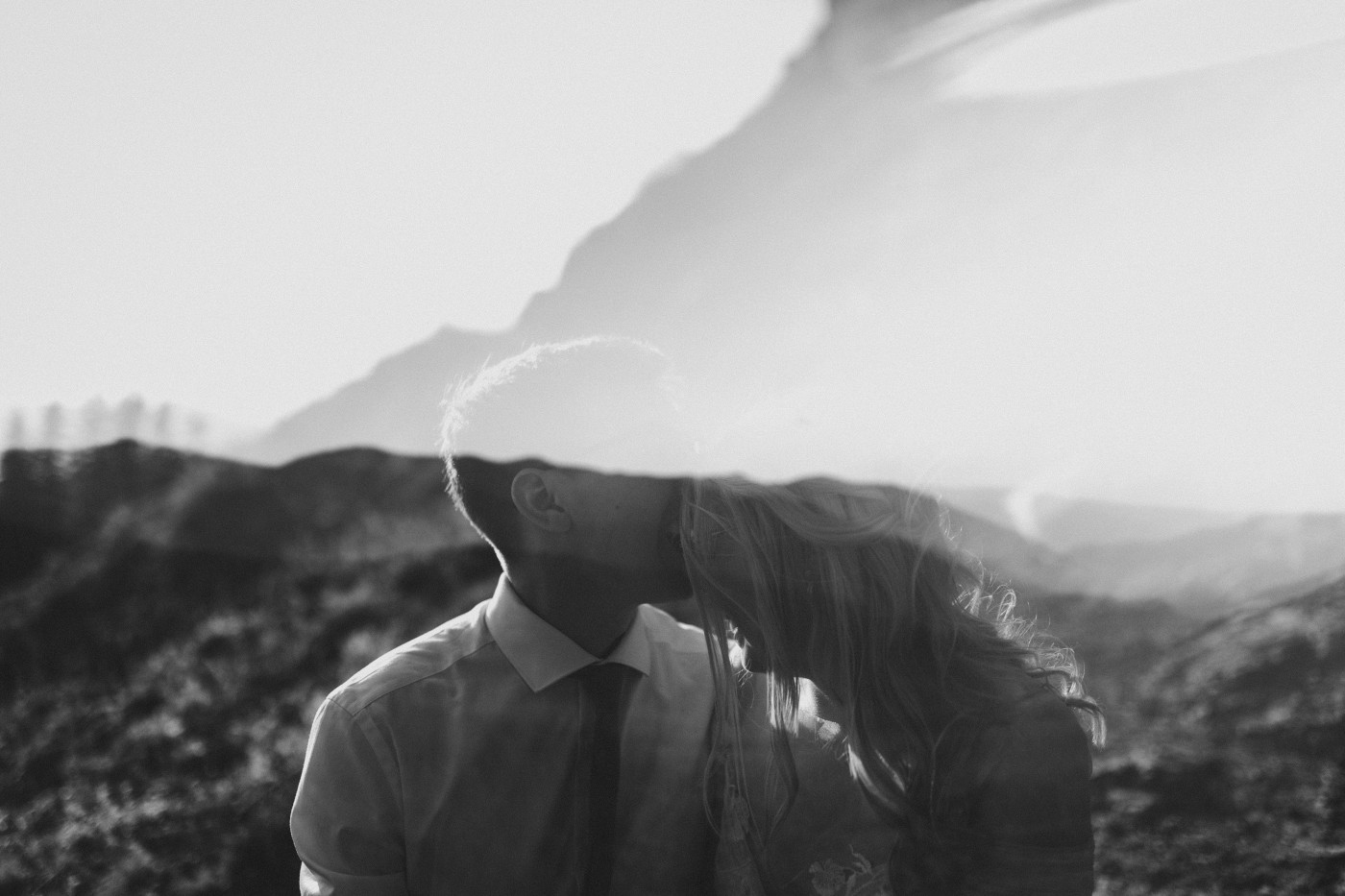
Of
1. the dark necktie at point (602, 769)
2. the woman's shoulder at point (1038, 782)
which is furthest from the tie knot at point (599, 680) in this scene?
the woman's shoulder at point (1038, 782)

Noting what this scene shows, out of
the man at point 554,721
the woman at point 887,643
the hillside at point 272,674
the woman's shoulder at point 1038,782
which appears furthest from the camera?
the hillside at point 272,674

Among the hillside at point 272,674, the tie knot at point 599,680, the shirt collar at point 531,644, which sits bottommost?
the hillside at point 272,674

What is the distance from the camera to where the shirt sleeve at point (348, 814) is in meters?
1.69

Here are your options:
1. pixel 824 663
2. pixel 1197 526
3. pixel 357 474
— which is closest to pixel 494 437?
pixel 824 663

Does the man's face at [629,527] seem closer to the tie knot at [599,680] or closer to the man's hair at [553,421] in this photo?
the man's hair at [553,421]

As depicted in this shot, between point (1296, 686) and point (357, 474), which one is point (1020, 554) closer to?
point (1296, 686)

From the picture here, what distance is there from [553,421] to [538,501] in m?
0.18

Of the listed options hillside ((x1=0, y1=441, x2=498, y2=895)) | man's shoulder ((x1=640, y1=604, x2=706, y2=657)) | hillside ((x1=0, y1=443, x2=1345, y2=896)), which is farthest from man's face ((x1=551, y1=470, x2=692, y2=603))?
hillside ((x1=0, y1=441, x2=498, y2=895))

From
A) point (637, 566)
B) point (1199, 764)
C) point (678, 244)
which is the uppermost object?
point (678, 244)

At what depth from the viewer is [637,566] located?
1.83 m

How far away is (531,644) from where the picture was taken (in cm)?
192

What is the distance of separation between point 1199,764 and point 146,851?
3649 millimetres

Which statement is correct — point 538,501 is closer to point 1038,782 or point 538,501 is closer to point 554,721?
point 554,721

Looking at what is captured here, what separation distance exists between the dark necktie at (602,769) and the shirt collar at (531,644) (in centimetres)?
4
